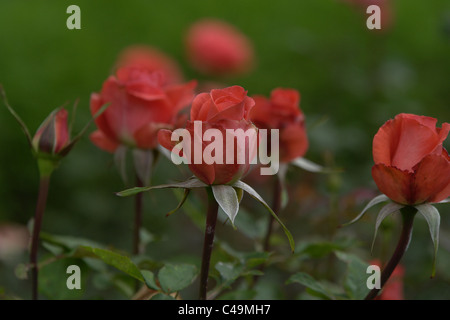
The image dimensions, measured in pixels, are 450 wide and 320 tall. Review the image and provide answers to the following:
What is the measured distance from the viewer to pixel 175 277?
0.49 meters

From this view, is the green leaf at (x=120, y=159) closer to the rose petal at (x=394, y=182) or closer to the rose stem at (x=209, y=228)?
the rose stem at (x=209, y=228)

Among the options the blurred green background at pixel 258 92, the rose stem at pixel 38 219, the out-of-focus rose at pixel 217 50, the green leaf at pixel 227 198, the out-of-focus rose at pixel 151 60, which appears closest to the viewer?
the green leaf at pixel 227 198

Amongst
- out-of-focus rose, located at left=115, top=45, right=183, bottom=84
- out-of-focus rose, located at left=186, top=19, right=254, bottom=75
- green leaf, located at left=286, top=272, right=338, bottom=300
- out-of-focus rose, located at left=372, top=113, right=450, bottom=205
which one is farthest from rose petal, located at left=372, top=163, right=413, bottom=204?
out-of-focus rose, located at left=186, top=19, right=254, bottom=75

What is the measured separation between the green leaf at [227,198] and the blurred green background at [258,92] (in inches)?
6.8

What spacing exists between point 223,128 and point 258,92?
1563 millimetres

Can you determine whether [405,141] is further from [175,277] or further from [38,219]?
[38,219]

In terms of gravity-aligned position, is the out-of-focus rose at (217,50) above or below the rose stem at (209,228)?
above

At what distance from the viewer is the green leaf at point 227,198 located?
1.38 ft

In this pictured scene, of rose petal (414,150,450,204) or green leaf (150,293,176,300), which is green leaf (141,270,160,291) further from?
rose petal (414,150,450,204)

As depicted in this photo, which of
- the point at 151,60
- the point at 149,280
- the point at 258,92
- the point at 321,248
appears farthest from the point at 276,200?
the point at 258,92

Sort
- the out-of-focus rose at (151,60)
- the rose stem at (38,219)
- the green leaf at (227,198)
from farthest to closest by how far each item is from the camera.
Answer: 1. the out-of-focus rose at (151,60)
2. the rose stem at (38,219)
3. the green leaf at (227,198)

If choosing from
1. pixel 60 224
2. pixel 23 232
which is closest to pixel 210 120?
pixel 23 232

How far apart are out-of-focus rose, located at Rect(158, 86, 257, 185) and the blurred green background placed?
0.60 ft

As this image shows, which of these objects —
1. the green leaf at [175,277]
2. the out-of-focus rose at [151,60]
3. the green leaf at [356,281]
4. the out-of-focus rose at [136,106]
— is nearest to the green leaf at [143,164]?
the out-of-focus rose at [136,106]
